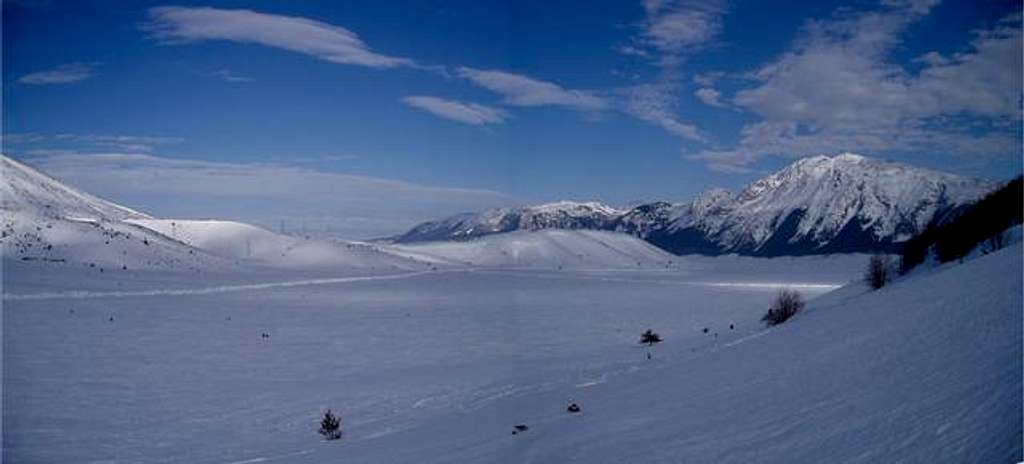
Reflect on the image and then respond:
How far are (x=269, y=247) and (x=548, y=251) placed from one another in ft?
230

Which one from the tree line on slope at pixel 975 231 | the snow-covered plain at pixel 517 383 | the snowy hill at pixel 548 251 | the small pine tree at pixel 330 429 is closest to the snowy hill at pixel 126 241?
the snowy hill at pixel 548 251

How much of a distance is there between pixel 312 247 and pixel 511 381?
114 meters

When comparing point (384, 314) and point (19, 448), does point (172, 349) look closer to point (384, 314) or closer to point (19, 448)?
point (19, 448)

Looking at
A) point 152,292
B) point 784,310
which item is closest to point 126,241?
point 152,292

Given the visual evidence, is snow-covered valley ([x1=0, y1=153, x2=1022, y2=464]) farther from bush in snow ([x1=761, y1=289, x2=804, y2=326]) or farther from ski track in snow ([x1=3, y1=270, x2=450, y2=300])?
bush in snow ([x1=761, y1=289, x2=804, y2=326])

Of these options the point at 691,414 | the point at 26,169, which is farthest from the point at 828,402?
the point at 26,169

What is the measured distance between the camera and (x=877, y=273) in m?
22.8

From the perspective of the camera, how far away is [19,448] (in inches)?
484

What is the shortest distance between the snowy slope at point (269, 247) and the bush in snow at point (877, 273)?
9620 centimetres

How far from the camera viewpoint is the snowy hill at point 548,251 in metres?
160

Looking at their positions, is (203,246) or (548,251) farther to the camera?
(548,251)

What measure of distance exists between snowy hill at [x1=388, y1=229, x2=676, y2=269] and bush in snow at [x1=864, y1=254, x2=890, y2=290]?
125506mm

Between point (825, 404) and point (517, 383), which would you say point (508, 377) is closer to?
point (517, 383)

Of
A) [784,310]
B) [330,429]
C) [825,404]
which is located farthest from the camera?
[784,310]
